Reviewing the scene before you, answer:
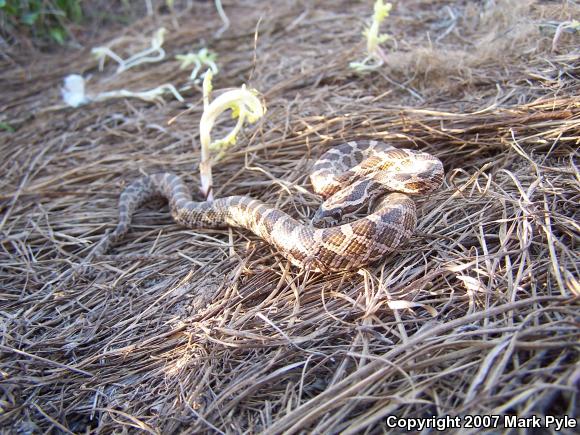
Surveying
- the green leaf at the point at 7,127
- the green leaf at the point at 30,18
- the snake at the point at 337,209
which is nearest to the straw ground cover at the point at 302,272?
the green leaf at the point at 7,127

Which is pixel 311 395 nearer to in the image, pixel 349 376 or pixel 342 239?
pixel 349 376

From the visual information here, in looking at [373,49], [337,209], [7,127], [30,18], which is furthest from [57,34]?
[337,209]

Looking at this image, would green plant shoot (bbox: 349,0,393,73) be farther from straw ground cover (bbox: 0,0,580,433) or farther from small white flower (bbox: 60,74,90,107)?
small white flower (bbox: 60,74,90,107)

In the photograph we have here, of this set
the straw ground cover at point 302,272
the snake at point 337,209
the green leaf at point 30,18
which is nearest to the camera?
the straw ground cover at point 302,272

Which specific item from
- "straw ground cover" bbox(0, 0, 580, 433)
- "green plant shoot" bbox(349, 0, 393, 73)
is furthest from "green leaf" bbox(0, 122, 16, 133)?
"green plant shoot" bbox(349, 0, 393, 73)

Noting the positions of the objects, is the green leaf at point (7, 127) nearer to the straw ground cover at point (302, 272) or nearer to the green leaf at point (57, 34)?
the straw ground cover at point (302, 272)

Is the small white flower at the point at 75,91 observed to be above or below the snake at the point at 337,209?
above
